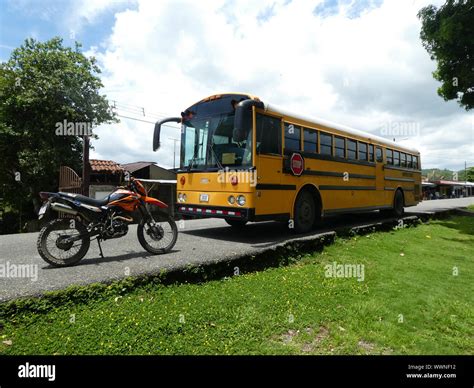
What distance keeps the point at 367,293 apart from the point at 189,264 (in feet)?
8.17

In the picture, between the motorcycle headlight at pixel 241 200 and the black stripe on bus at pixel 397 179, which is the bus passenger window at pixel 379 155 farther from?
the motorcycle headlight at pixel 241 200

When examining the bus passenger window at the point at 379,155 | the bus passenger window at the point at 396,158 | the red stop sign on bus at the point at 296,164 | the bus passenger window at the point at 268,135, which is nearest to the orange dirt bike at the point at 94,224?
the bus passenger window at the point at 268,135

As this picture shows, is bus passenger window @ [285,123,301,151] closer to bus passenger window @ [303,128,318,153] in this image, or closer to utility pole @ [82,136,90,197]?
bus passenger window @ [303,128,318,153]

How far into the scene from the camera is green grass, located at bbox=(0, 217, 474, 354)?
2635mm

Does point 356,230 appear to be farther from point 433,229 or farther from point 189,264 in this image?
point 189,264

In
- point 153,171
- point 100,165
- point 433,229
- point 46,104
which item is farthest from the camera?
point 153,171

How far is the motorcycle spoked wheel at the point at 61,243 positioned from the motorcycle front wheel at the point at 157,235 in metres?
0.83

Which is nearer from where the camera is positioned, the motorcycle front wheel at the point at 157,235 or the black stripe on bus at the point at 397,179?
the motorcycle front wheel at the point at 157,235

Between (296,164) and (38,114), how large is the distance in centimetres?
1381

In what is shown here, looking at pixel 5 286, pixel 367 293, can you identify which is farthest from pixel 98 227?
pixel 367 293

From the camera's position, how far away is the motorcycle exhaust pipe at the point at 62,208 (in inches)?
154

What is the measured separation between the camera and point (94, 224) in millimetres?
4172
